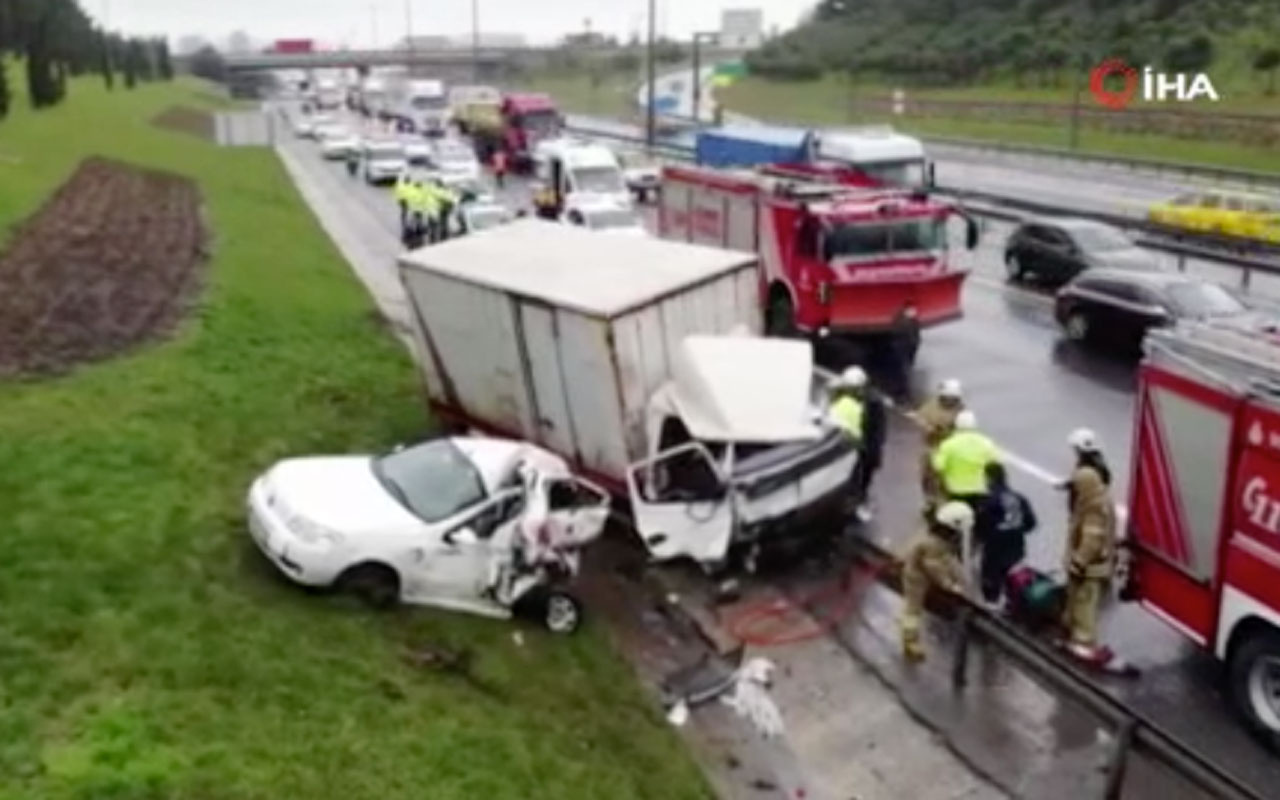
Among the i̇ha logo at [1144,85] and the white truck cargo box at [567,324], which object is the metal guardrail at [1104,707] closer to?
the white truck cargo box at [567,324]

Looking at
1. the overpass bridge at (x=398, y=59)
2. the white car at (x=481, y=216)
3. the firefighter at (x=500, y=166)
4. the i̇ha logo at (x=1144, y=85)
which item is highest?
the overpass bridge at (x=398, y=59)

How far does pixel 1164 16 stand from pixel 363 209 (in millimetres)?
52345

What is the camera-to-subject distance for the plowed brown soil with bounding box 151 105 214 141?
67312 mm

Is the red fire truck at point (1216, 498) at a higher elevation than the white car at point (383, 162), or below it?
higher

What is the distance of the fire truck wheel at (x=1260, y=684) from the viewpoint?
9.46 m

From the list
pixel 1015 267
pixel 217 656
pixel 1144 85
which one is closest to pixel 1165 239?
pixel 1015 267

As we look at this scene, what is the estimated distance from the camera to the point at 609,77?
134 m

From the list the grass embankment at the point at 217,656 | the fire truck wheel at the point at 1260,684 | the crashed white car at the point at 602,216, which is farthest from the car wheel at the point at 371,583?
the crashed white car at the point at 602,216

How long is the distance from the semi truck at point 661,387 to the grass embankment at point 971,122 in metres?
43.1

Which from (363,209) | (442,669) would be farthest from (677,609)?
(363,209)

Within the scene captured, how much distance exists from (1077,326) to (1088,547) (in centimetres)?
1241

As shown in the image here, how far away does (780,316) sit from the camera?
2136 centimetres

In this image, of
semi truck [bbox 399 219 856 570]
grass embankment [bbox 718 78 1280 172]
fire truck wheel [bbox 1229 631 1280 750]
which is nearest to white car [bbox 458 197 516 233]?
semi truck [bbox 399 219 856 570]

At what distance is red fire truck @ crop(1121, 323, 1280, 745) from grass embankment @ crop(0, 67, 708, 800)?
385 centimetres
